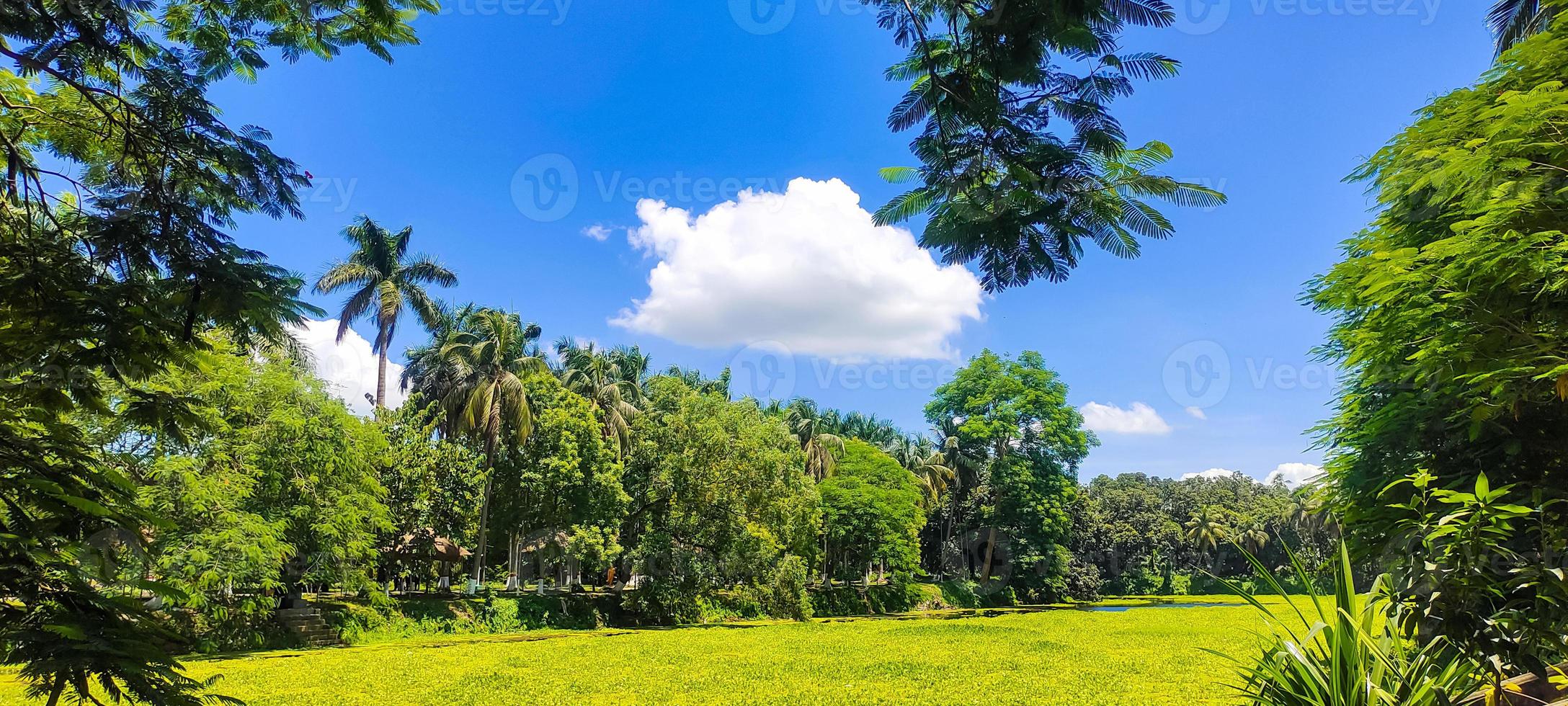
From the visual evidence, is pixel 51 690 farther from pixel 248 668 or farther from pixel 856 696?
pixel 248 668

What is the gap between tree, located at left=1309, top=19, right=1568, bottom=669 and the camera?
3.79m

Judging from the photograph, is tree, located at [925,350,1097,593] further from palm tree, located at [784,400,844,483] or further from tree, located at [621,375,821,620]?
tree, located at [621,375,821,620]

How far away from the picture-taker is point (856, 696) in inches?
379

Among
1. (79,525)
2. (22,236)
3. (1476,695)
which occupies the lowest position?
(1476,695)

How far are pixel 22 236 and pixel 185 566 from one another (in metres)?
13.2

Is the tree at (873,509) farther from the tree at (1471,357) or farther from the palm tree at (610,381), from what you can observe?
the tree at (1471,357)

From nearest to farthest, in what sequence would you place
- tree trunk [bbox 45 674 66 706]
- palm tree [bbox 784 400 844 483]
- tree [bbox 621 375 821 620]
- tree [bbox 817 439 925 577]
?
tree trunk [bbox 45 674 66 706]
tree [bbox 621 375 821 620]
tree [bbox 817 439 925 577]
palm tree [bbox 784 400 844 483]

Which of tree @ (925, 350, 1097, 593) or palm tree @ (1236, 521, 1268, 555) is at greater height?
tree @ (925, 350, 1097, 593)

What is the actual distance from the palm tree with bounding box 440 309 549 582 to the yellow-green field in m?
5.98

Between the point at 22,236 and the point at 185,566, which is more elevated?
the point at 22,236

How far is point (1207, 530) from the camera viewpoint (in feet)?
153

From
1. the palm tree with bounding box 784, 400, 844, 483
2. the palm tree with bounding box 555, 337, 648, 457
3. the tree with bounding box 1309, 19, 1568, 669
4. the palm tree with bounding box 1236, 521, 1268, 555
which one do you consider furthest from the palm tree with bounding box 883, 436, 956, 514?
the tree with bounding box 1309, 19, 1568, 669

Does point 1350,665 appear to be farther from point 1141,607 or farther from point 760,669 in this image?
point 1141,607

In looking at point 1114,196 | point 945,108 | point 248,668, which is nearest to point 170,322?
point 945,108
